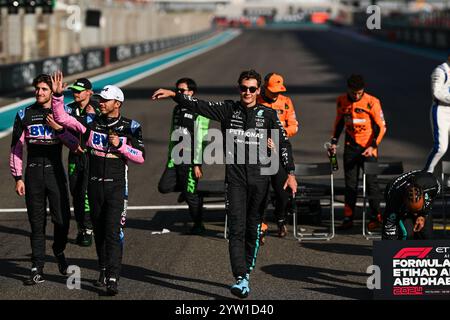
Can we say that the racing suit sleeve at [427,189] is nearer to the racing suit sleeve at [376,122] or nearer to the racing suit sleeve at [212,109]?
the racing suit sleeve at [212,109]

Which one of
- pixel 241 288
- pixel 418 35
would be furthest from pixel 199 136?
pixel 418 35

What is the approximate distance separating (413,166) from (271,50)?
53.1 m

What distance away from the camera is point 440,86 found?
13539 millimetres

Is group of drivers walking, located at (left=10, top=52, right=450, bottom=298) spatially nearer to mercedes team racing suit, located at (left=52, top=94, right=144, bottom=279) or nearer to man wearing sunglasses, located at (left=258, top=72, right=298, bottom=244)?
mercedes team racing suit, located at (left=52, top=94, right=144, bottom=279)

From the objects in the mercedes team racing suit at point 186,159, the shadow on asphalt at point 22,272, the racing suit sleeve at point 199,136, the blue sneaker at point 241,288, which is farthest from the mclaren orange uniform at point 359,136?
the blue sneaker at point 241,288

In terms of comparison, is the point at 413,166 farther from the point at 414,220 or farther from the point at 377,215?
the point at 414,220

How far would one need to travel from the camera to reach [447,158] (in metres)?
18.9

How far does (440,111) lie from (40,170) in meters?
5.87

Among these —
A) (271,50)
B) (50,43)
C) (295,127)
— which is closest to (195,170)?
(295,127)

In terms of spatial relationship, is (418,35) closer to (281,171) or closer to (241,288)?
(281,171)

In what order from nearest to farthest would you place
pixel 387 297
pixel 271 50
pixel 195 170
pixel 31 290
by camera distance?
pixel 387 297 < pixel 31 290 < pixel 195 170 < pixel 271 50

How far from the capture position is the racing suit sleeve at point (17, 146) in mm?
10289

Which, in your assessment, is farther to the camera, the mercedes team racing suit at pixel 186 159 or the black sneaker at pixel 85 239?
the mercedes team racing suit at pixel 186 159

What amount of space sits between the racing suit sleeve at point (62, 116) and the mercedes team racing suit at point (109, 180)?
0.67 ft
